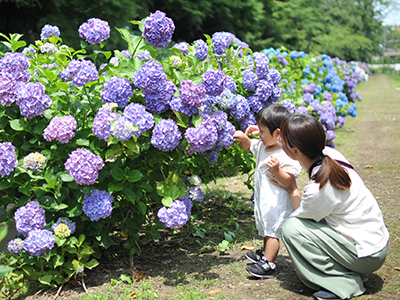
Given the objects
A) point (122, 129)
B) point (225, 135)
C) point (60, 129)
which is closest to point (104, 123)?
point (122, 129)

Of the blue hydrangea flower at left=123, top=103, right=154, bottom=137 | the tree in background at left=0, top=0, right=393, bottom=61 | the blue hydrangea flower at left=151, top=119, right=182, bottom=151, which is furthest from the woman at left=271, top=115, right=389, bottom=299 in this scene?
the tree in background at left=0, top=0, right=393, bottom=61

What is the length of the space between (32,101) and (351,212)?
73.1 inches

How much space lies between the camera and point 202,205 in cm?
425

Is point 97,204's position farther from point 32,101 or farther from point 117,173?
point 32,101

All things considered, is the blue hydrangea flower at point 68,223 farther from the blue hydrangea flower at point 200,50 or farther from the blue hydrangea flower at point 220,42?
the blue hydrangea flower at point 220,42

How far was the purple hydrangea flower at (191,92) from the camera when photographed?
249 cm

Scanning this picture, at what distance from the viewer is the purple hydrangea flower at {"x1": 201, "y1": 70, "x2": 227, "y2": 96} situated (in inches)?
106

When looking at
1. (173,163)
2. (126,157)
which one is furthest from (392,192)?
(126,157)

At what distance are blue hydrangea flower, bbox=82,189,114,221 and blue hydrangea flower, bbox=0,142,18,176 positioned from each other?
1.44 ft

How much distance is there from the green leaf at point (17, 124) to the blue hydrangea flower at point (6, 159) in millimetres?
160

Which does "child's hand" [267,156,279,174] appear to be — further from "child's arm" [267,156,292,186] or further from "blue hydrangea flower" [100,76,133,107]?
"blue hydrangea flower" [100,76,133,107]

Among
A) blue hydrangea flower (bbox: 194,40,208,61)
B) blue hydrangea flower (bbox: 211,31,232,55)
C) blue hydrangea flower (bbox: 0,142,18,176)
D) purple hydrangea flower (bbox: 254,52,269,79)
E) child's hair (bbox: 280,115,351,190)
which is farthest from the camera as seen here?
purple hydrangea flower (bbox: 254,52,269,79)

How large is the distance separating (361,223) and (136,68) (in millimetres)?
1538

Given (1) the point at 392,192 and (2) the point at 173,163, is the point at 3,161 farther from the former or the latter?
(1) the point at 392,192
